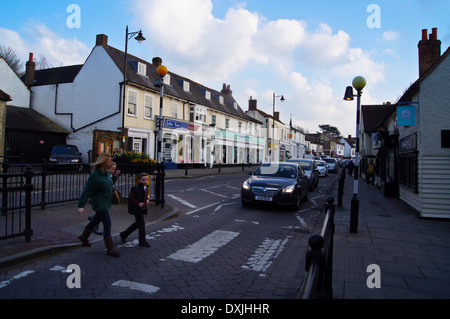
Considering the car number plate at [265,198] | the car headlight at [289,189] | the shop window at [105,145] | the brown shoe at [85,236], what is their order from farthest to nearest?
Result: 1. the shop window at [105,145]
2. the car headlight at [289,189]
3. the car number plate at [265,198]
4. the brown shoe at [85,236]

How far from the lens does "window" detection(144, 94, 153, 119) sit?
2611cm

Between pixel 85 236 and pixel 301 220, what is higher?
pixel 85 236

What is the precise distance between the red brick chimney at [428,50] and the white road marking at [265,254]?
12.4 meters

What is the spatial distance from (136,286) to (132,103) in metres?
22.6

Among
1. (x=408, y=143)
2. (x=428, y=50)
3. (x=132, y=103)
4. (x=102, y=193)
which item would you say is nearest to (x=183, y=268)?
(x=102, y=193)

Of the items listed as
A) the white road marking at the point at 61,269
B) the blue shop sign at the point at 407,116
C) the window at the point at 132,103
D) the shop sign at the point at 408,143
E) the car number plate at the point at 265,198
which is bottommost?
the white road marking at the point at 61,269

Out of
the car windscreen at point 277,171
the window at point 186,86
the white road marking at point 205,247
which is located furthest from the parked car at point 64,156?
the white road marking at point 205,247

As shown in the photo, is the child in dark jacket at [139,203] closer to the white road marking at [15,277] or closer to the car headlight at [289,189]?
the white road marking at [15,277]

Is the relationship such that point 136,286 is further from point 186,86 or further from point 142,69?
point 186,86

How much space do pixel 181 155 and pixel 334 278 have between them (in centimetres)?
2715

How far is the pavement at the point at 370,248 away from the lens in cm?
425

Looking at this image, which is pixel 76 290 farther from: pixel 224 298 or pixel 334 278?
pixel 334 278

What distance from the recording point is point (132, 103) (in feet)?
81.5
